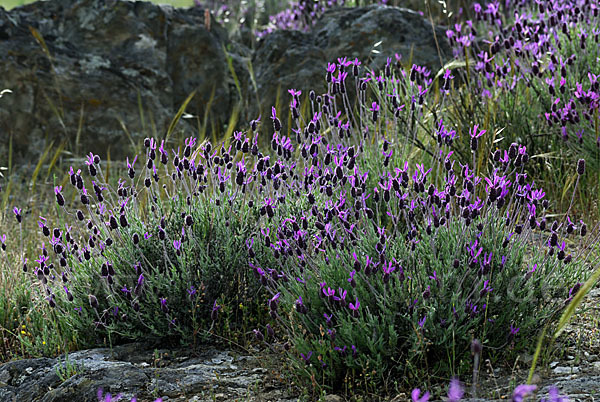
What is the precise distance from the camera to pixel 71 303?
3.14 meters

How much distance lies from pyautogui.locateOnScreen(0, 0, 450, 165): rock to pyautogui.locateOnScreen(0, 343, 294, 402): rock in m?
3.52

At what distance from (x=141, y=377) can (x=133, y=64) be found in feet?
15.4

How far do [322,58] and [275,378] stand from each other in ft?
14.7

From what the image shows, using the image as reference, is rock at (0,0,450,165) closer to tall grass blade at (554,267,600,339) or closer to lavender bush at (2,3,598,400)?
lavender bush at (2,3,598,400)

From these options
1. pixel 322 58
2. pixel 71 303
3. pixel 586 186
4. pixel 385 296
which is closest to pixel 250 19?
pixel 322 58

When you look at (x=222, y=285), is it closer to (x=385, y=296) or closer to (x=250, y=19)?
(x=385, y=296)

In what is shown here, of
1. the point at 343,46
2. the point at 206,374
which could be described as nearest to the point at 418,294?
the point at 206,374

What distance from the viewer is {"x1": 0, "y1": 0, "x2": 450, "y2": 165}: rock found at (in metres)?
6.34

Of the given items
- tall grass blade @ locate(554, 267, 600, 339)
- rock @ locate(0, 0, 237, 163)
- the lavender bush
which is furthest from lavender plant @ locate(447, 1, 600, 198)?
rock @ locate(0, 0, 237, 163)

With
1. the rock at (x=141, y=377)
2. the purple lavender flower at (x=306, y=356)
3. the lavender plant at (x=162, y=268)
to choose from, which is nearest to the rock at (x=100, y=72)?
the lavender plant at (x=162, y=268)

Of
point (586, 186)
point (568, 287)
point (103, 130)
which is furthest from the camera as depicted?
point (103, 130)

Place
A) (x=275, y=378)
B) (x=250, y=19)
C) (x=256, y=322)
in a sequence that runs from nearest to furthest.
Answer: (x=275, y=378) → (x=256, y=322) → (x=250, y=19)

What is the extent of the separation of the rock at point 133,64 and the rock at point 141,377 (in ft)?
11.5

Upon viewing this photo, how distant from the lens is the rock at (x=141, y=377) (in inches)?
99.0
